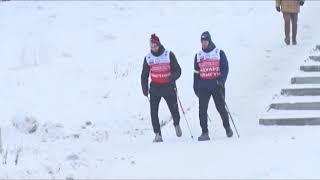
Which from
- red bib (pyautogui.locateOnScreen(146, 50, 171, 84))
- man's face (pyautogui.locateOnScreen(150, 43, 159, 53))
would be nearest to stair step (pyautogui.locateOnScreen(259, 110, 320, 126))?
red bib (pyautogui.locateOnScreen(146, 50, 171, 84))

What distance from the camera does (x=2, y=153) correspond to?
11.7 m

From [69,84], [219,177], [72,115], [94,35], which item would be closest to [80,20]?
[94,35]

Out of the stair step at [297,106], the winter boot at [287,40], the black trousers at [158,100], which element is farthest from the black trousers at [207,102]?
the winter boot at [287,40]

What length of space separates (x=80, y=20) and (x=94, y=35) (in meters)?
1.78

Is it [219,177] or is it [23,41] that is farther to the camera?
[23,41]

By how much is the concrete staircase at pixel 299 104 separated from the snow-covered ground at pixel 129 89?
28 centimetres

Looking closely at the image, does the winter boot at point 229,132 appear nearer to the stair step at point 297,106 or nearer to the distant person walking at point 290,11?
the stair step at point 297,106

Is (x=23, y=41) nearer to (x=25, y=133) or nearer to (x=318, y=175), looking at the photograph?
(x=25, y=133)

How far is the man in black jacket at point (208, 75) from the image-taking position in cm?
1218

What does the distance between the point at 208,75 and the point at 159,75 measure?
80cm

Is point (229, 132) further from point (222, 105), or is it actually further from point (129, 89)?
point (129, 89)

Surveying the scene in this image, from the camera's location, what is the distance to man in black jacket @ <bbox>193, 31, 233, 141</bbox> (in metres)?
12.2

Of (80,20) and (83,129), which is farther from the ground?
(80,20)

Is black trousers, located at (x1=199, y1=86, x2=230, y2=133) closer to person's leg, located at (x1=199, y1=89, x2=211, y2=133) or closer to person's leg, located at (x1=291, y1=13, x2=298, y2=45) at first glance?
person's leg, located at (x1=199, y1=89, x2=211, y2=133)
